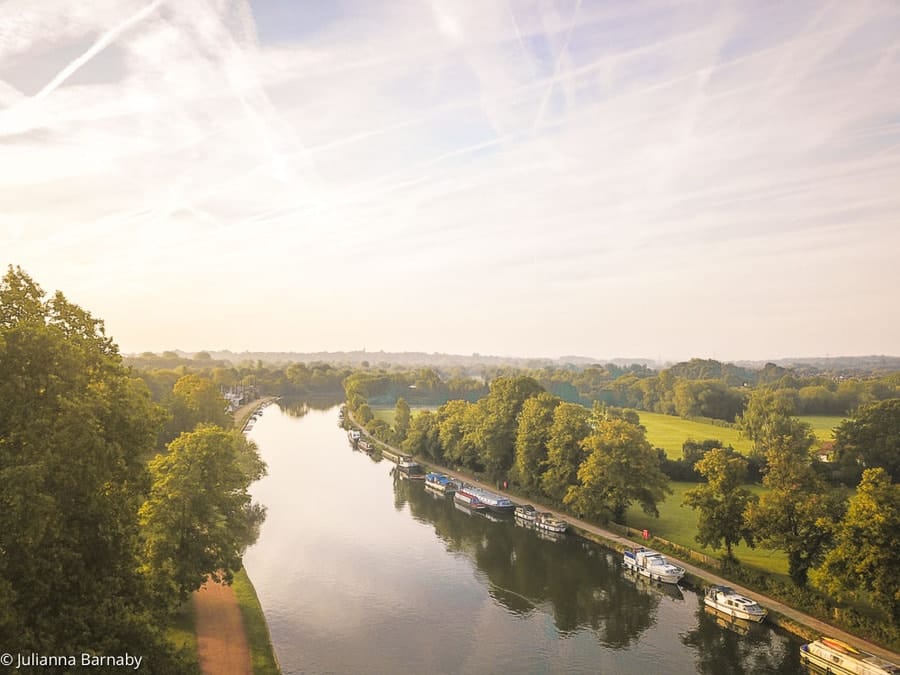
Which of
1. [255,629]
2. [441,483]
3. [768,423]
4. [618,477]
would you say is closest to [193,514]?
[255,629]

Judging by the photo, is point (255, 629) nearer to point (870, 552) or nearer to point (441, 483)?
point (870, 552)

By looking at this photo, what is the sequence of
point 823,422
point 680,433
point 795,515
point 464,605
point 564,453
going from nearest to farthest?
point 795,515, point 464,605, point 564,453, point 680,433, point 823,422

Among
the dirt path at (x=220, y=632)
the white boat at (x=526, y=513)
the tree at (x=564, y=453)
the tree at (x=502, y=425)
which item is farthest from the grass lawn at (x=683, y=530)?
the dirt path at (x=220, y=632)

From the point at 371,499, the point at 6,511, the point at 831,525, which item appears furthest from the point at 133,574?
the point at 371,499

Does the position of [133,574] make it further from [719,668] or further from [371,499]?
[371,499]

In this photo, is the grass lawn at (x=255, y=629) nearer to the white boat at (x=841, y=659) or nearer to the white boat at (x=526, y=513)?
the white boat at (x=526, y=513)

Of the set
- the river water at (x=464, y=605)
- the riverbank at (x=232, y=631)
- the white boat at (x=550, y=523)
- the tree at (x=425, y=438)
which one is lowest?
the river water at (x=464, y=605)

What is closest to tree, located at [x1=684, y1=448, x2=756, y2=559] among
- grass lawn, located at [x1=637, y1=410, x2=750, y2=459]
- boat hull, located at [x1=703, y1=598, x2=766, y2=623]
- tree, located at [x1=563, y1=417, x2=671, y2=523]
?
boat hull, located at [x1=703, y1=598, x2=766, y2=623]
